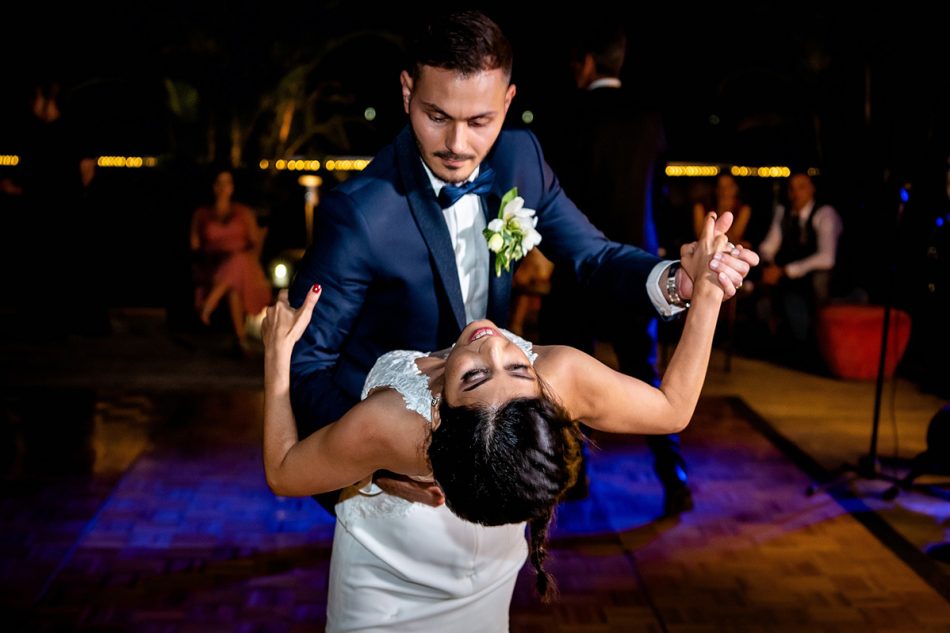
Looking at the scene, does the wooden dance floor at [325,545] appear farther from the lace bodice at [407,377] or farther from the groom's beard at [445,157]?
the groom's beard at [445,157]

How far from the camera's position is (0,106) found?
33.9ft

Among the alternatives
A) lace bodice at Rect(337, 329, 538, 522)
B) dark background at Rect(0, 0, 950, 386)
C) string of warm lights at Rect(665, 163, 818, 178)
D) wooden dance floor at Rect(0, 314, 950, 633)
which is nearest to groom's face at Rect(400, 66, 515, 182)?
lace bodice at Rect(337, 329, 538, 522)

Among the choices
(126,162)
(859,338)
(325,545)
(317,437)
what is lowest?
(325,545)

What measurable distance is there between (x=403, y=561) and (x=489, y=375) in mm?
510

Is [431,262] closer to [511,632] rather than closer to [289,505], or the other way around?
[511,632]

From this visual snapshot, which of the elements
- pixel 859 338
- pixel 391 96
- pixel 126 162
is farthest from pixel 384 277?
pixel 391 96

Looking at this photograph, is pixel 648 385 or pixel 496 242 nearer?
pixel 648 385

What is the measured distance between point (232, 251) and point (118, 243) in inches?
82.0

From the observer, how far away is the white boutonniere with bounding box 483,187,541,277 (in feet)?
6.63

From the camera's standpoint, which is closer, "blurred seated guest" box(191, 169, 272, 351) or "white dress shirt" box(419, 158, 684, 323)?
"white dress shirt" box(419, 158, 684, 323)

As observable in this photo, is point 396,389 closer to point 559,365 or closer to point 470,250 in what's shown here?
point 559,365

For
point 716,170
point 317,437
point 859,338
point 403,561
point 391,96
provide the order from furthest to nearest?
1. point 391,96
2. point 716,170
3. point 859,338
4. point 403,561
5. point 317,437

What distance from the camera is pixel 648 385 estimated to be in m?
1.77

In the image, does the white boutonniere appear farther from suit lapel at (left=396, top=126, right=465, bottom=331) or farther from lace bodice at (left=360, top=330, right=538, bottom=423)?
lace bodice at (left=360, top=330, right=538, bottom=423)
